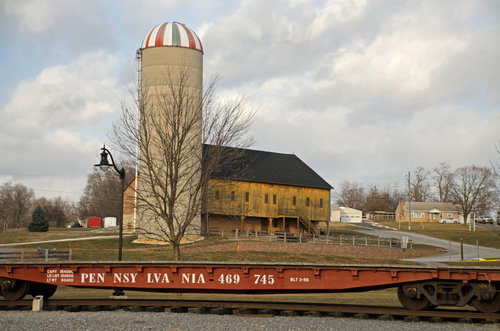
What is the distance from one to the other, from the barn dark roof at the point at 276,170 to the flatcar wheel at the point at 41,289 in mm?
35524

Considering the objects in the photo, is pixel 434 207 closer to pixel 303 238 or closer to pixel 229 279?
pixel 303 238

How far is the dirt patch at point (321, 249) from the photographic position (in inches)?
1775

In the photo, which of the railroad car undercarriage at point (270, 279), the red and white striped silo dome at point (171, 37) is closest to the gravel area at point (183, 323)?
the railroad car undercarriage at point (270, 279)

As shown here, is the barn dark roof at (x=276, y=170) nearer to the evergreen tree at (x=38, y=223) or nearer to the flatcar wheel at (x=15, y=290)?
the evergreen tree at (x=38, y=223)

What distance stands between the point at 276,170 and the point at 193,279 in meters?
43.0

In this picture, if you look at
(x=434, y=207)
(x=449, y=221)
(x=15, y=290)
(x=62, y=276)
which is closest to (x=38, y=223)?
(x=15, y=290)

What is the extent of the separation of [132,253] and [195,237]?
7.37 metres

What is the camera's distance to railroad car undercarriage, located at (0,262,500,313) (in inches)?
634

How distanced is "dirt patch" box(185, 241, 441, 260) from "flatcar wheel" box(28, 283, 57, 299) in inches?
942

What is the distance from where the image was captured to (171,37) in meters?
46.4

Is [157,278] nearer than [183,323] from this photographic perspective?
No

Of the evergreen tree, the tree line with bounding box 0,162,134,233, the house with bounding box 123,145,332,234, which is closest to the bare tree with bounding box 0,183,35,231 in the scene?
the tree line with bounding box 0,162,134,233

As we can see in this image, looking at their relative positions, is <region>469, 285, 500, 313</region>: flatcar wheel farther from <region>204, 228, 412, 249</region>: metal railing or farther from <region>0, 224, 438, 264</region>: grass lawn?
<region>204, 228, 412, 249</region>: metal railing

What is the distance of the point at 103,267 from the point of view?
58.1ft
